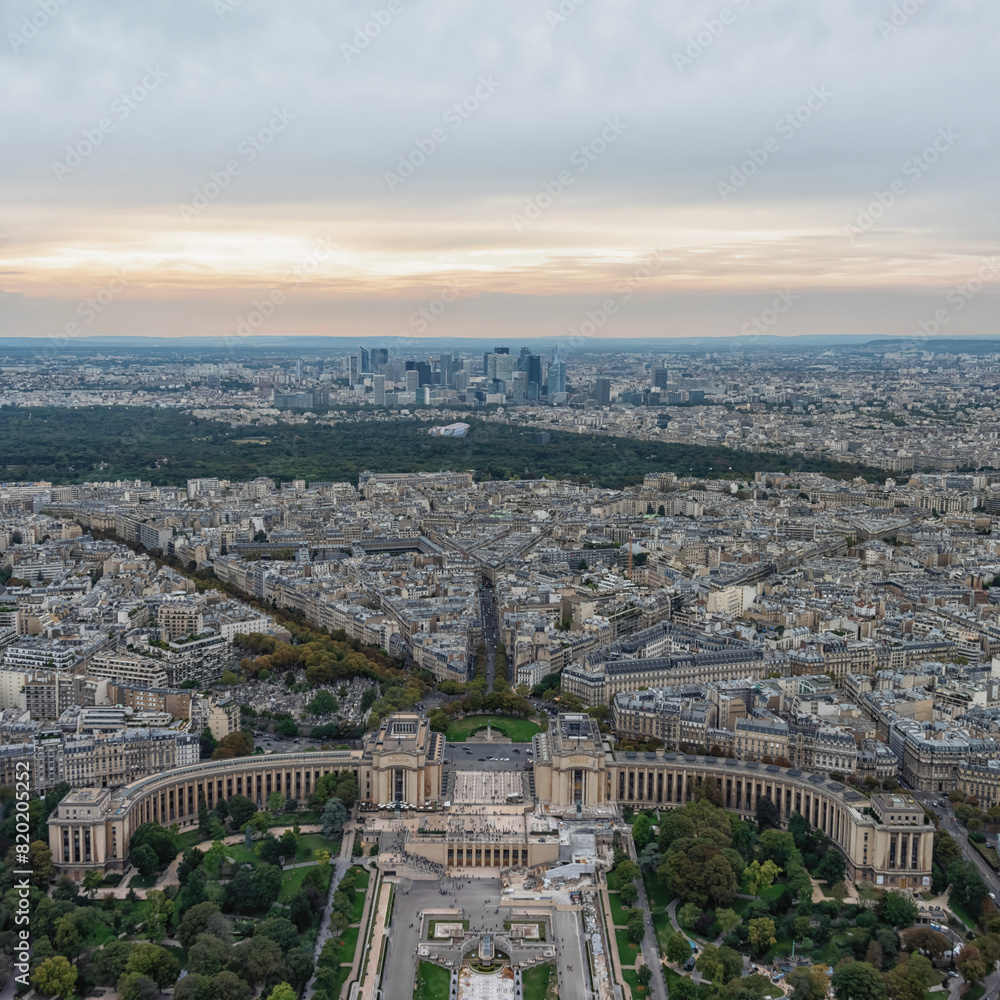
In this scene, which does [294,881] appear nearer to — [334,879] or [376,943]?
[334,879]

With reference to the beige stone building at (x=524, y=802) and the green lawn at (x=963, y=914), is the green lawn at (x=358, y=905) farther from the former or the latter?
the green lawn at (x=963, y=914)

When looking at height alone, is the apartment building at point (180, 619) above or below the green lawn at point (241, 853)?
above

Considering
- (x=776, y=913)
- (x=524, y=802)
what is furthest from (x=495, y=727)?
(x=776, y=913)

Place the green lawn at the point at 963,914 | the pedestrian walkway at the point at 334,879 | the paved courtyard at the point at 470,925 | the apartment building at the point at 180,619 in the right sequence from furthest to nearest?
the apartment building at the point at 180,619
the green lawn at the point at 963,914
the pedestrian walkway at the point at 334,879
the paved courtyard at the point at 470,925

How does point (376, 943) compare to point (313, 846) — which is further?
point (313, 846)

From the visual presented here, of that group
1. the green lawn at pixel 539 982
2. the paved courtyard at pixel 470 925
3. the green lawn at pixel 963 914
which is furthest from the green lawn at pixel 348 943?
the green lawn at pixel 963 914

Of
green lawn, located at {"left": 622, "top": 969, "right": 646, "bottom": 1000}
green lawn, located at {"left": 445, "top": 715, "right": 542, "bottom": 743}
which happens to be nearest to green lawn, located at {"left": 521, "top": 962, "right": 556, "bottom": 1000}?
green lawn, located at {"left": 622, "top": 969, "right": 646, "bottom": 1000}
